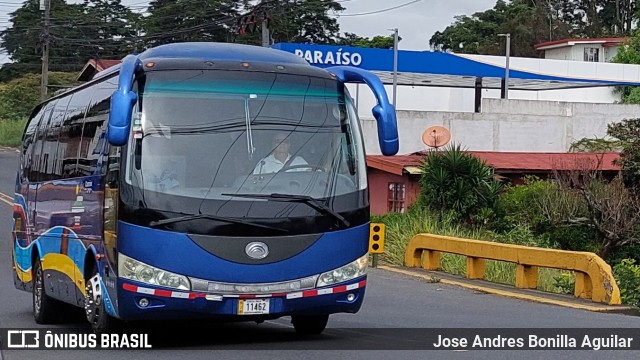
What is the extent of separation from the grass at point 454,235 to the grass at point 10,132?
49439 millimetres

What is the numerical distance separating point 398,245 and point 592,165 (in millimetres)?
10371

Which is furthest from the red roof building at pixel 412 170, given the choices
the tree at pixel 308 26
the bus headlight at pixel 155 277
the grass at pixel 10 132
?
the grass at pixel 10 132

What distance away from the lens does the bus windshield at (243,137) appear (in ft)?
31.9

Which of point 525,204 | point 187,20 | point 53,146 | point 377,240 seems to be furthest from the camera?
point 187,20

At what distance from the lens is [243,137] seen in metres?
10.0

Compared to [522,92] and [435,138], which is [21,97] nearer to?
[522,92]

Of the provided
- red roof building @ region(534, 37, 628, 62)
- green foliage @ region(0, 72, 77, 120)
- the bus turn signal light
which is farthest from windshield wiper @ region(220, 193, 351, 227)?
red roof building @ region(534, 37, 628, 62)

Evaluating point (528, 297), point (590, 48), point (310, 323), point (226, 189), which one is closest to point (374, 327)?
point (310, 323)

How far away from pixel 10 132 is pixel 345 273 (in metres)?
67.2

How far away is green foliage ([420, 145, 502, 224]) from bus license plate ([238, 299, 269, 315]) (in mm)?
16980

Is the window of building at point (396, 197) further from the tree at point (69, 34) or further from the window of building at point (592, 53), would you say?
the window of building at point (592, 53)

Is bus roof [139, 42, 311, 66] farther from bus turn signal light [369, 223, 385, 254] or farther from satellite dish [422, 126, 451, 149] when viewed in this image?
satellite dish [422, 126, 451, 149]

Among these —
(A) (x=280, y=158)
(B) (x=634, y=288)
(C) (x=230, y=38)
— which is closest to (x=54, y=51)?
(C) (x=230, y=38)

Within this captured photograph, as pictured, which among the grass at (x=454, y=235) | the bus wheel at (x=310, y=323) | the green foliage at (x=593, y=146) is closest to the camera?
the bus wheel at (x=310, y=323)
